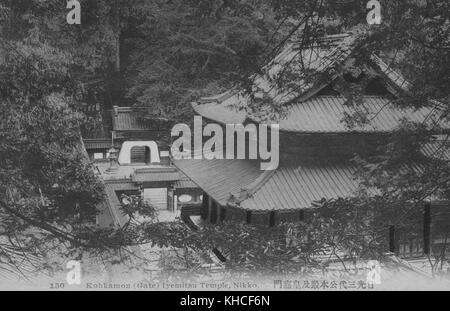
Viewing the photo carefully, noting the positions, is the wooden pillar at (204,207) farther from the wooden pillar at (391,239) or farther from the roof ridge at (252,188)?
the wooden pillar at (391,239)

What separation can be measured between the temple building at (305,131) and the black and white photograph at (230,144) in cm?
3

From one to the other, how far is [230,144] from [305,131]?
3.51 ft

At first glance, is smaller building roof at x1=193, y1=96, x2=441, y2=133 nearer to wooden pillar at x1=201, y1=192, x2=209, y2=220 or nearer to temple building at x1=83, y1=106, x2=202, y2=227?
temple building at x1=83, y1=106, x2=202, y2=227

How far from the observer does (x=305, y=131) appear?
6188mm

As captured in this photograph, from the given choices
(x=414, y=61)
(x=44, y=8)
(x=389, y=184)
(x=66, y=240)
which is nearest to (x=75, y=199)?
(x=66, y=240)

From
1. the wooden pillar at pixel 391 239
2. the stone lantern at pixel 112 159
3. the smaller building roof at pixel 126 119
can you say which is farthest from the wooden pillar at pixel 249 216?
the stone lantern at pixel 112 159

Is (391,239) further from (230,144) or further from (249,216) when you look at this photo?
(230,144)

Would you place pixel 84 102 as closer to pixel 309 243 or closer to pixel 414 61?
pixel 309 243

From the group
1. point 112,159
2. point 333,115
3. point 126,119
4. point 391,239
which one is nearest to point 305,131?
point 333,115

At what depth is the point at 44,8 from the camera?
225 inches

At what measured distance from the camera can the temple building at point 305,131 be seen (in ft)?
18.7

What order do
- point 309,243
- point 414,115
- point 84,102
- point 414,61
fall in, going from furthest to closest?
point 414,115
point 84,102
point 309,243
point 414,61

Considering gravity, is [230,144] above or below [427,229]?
above
